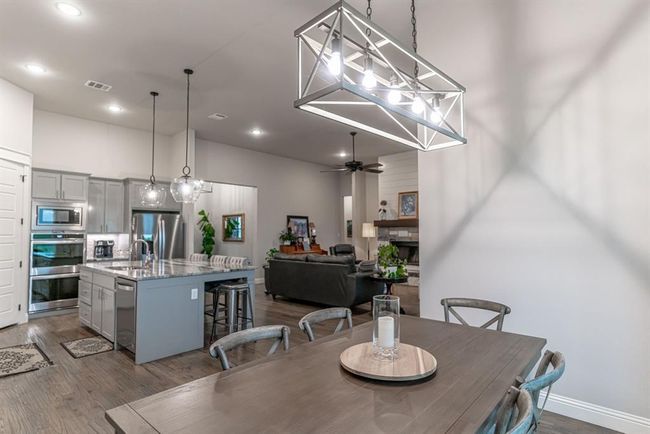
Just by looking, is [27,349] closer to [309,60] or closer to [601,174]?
[309,60]

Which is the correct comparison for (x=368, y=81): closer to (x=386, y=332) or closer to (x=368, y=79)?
(x=368, y=79)

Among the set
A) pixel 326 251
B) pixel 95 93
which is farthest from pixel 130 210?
pixel 326 251

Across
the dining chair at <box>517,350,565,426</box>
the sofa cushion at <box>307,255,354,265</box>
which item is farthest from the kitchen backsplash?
the dining chair at <box>517,350,565,426</box>

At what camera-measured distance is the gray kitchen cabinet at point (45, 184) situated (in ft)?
18.1

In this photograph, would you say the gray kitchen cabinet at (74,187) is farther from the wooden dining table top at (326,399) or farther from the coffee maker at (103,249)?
A: the wooden dining table top at (326,399)

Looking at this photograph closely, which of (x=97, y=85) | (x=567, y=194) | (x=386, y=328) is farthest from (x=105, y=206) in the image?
(x=567, y=194)

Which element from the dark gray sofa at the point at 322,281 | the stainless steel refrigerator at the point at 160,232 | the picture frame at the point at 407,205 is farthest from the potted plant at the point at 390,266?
the stainless steel refrigerator at the point at 160,232

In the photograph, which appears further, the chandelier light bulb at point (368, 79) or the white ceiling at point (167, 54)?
the white ceiling at point (167, 54)

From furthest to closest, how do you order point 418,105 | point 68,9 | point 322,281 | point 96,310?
point 322,281, point 96,310, point 68,9, point 418,105

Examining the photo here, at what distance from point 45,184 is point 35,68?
1.96 metres

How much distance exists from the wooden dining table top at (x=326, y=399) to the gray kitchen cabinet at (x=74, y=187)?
5994mm

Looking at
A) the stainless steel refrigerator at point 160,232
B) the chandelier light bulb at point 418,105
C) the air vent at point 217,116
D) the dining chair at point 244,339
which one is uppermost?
the air vent at point 217,116

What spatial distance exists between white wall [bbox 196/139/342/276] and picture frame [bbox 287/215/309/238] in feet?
0.49

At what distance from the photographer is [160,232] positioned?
681cm
